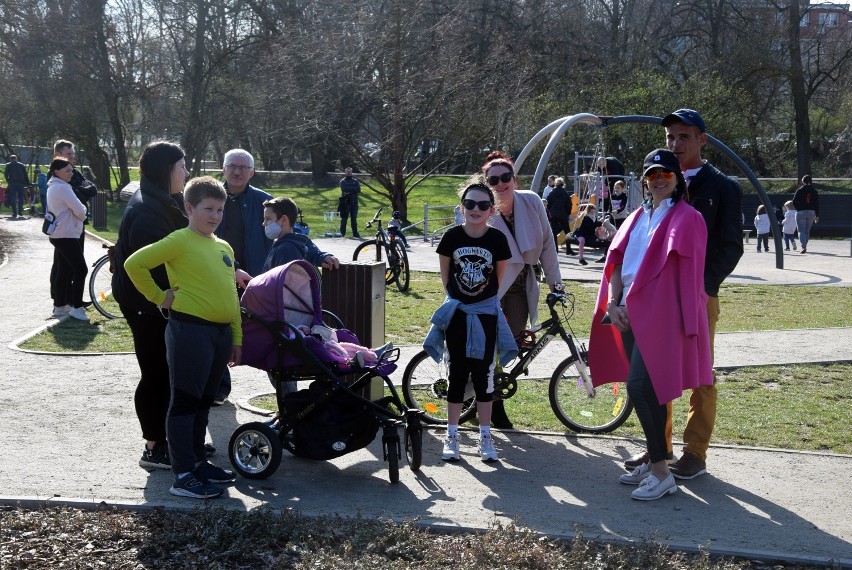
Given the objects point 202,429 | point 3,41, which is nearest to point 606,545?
point 202,429

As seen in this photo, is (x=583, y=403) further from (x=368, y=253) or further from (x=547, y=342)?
(x=368, y=253)

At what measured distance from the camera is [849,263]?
2191 centimetres

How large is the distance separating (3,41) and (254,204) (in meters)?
27.2

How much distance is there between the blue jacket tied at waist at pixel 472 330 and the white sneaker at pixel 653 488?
1.18 meters

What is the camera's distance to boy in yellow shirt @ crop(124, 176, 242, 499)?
531 centimetres

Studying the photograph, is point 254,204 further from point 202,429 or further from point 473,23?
point 473,23

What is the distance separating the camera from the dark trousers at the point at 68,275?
11.7 metres

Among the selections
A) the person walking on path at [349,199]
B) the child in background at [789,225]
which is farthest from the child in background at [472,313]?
the child in background at [789,225]

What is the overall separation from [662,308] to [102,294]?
855cm

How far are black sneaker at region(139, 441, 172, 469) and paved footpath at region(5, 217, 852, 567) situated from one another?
0.34 ft

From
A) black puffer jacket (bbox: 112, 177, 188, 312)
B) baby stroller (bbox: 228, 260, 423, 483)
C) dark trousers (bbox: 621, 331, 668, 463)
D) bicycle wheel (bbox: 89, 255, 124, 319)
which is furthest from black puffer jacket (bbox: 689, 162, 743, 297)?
bicycle wheel (bbox: 89, 255, 124, 319)

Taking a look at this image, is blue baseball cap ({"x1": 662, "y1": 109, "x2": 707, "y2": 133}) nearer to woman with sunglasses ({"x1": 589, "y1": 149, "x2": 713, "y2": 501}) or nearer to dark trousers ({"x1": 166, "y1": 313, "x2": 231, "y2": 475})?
woman with sunglasses ({"x1": 589, "y1": 149, "x2": 713, "y2": 501})

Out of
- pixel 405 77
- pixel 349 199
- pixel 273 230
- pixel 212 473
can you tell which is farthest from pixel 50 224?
pixel 405 77

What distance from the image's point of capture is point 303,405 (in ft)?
19.1
